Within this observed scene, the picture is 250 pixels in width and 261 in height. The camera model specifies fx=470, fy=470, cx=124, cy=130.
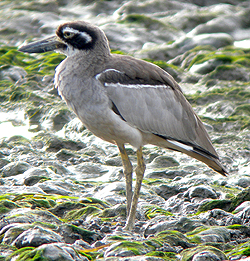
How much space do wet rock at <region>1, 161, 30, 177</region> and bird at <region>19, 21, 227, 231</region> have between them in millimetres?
1505

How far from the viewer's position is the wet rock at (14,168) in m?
5.54

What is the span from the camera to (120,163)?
245 inches

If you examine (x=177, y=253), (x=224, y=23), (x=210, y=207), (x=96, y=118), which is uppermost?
(x=96, y=118)

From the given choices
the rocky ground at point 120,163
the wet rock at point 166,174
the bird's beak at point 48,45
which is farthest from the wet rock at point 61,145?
the bird's beak at point 48,45

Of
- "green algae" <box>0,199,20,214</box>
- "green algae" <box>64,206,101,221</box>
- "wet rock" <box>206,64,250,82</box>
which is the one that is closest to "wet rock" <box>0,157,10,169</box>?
"green algae" <box>0,199,20,214</box>

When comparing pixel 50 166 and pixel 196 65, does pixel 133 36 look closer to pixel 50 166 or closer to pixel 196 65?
pixel 196 65

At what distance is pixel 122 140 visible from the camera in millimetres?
4383

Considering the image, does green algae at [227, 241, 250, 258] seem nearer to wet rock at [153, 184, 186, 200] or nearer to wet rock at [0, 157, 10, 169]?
wet rock at [153, 184, 186, 200]

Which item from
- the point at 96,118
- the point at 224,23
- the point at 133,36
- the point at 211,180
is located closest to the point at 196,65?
the point at 133,36

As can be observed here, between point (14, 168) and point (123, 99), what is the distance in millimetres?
1910

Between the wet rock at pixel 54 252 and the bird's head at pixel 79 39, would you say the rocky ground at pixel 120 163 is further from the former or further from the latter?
the bird's head at pixel 79 39

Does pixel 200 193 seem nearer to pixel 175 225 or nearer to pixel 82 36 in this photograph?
pixel 175 225

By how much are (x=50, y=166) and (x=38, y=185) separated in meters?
0.83

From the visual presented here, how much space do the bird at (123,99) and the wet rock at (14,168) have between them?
1.51 meters
